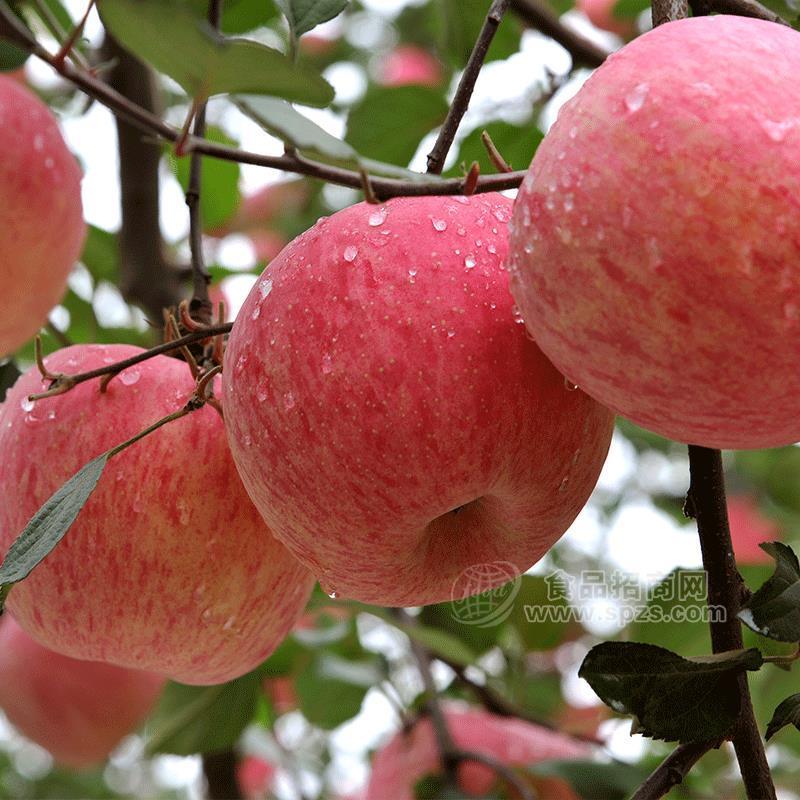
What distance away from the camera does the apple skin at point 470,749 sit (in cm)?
129

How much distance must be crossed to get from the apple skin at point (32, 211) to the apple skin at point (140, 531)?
0.20 meters

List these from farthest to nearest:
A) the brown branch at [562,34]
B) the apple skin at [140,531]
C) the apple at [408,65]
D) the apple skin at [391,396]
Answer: the apple at [408,65]
the brown branch at [562,34]
the apple skin at [140,531]
the apple skin at [391,396]

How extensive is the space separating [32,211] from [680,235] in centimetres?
66

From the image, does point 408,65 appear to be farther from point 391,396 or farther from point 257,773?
point 391,396

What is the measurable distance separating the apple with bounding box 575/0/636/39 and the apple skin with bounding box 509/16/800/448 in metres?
1.42

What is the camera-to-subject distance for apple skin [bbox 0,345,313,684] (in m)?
0.73

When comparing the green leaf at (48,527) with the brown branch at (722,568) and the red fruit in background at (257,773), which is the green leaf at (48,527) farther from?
the red fruit in background at (257,773)

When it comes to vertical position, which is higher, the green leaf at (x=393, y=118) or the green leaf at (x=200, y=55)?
the green leaf at (x=200, y=55)

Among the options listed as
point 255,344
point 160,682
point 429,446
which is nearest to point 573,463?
point 429,446

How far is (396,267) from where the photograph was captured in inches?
24.0

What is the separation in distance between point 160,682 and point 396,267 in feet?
3.98

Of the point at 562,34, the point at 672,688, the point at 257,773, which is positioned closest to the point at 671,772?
the point at 672,688

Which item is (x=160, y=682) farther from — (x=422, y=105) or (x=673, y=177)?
(x=673, y=177)

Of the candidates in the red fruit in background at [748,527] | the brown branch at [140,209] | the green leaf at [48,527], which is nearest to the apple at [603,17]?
the brown branch at [140,209]
